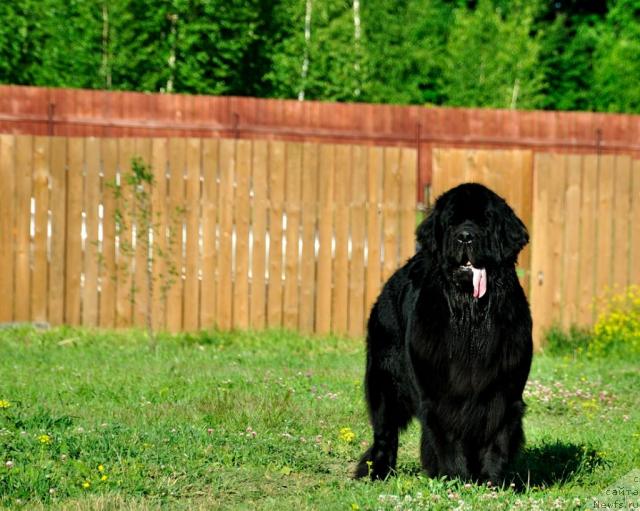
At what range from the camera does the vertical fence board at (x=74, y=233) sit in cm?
1398

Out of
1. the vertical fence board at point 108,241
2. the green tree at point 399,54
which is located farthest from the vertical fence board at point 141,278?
the green tree at point 399,54

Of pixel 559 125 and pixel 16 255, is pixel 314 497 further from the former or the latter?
pixel 559 125

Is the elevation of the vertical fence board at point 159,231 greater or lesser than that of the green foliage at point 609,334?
greater

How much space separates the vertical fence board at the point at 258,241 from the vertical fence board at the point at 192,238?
2.09 ft

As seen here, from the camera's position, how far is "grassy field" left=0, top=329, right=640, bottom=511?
20.8 feet

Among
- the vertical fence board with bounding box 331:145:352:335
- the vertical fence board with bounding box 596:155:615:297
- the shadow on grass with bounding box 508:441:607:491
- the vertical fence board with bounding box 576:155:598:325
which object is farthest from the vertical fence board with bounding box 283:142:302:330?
the shadow on grass with bounding box 508:441:607:491

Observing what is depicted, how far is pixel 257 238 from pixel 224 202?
57 cm

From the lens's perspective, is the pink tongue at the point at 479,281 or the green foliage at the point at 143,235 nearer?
the pink tongue at the point at 479,281

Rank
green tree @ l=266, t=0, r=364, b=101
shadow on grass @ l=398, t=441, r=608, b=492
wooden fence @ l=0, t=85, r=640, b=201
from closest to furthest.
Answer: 1. shadow on grass @ l=398, t=441, r=608, b=492
2. wooden fence @ l=0, t=85, r=640, b=201
3. green tree @ l=266, t=0, r=364, b=101

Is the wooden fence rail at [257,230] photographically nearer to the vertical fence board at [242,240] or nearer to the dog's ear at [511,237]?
the vertical fence board at [242,240]

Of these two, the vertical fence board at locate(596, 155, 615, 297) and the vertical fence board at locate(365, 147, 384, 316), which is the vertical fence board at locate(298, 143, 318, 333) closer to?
the vertical fence board at locate(365, 147, 384, 316)

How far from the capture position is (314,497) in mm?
6402

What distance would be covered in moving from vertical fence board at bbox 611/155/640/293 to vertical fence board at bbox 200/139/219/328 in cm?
476

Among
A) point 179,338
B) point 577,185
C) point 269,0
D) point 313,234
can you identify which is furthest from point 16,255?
point 269,0
